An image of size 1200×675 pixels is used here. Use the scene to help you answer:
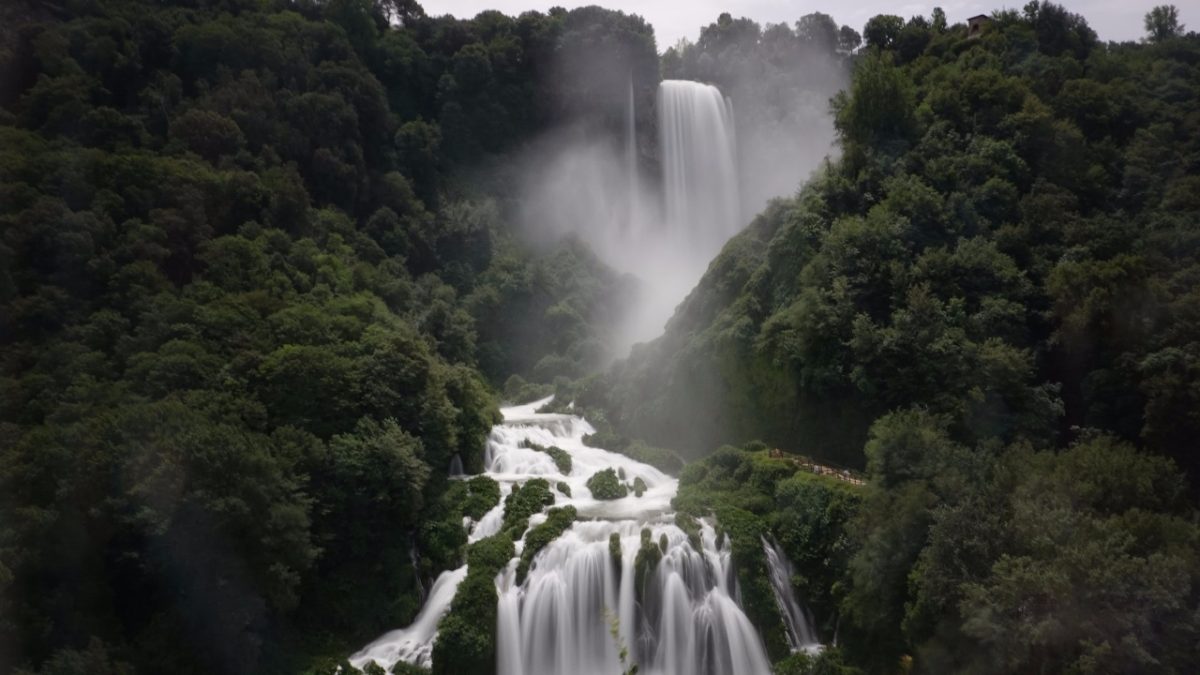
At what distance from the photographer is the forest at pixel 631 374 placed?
2034cm

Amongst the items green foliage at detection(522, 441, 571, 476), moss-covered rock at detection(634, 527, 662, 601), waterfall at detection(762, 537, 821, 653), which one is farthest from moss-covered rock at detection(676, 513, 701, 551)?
green foliage at detection(522, 441, 571, 476)

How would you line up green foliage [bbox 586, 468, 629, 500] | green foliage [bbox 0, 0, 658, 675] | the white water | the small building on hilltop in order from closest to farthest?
green foliage [bbox 0, 0, 658, 675] < green foliage [bbox 586, 468, 629, 500] < the small building on hilltop < the white water

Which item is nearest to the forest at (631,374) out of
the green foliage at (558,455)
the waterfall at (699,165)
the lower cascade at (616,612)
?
the green foliage at (558,455)

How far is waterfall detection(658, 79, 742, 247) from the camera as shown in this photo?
2427 inches

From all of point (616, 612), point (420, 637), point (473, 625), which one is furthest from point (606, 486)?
point (420, 637)

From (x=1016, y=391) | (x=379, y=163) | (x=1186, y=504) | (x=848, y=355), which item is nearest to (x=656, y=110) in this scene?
(x=379, y=163)

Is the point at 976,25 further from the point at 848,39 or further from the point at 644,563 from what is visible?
the point at 644,563

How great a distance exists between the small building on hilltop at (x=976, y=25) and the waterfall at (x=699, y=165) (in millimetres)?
19679

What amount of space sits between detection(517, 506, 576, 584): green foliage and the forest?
0.16 metres

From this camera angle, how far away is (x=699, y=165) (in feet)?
204

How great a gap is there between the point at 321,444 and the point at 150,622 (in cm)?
686

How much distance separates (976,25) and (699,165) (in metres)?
22.0

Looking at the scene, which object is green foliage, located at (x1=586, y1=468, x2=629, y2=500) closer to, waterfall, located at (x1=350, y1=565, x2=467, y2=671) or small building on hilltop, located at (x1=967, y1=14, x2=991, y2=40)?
waterfall, located at (x1=350, y1=565, x2=467, y2=671)

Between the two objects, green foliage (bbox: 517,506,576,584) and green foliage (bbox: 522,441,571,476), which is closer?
green foliage (bbox: 517,506,576,584)
